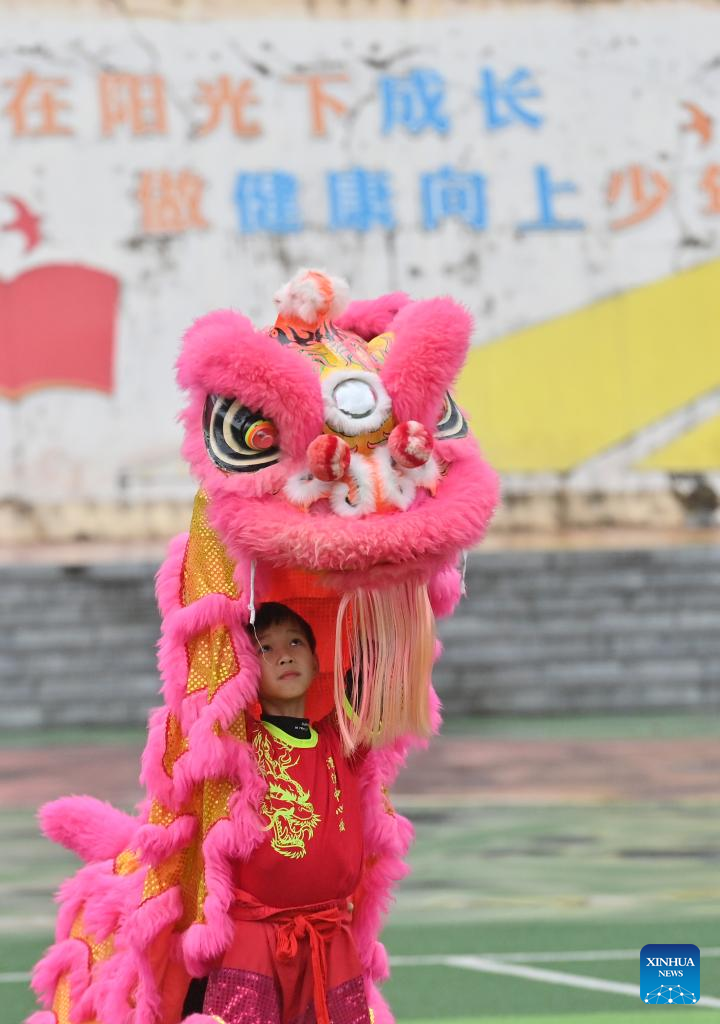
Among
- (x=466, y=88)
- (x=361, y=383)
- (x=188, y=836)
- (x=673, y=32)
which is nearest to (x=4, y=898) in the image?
(x=188, y=836)

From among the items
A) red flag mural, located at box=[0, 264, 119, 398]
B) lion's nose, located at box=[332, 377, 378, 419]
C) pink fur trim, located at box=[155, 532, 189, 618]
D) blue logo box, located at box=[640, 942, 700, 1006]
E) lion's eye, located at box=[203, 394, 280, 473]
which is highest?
red flag mural, located at box=[0, 264, 119, 398]

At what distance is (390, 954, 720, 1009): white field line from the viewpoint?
5.30 metres

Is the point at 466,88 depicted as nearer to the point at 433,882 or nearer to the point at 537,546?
the point at 537,546

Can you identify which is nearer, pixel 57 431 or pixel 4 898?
pixel 4 898

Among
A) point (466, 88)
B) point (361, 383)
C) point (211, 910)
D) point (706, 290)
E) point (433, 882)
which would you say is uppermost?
point (466, 88)

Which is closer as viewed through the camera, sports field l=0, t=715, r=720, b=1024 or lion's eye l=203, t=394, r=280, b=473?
lion's eye l=203, t=394, r=280, b=473

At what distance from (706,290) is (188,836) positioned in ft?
31.9

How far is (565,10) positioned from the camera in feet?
41.2

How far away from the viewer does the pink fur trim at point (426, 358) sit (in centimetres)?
360

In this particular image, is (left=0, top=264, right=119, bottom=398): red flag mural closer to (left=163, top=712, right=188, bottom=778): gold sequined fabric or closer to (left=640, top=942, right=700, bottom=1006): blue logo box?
(left=640, top=942, right=700, bottom=1006): blue logo box

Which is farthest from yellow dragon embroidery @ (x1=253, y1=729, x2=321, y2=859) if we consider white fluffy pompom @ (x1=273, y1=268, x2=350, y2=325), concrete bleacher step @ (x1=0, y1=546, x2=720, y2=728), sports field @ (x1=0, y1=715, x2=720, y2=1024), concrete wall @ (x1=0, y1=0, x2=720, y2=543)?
concrete wall @ (x1=0, y1=0, x2=720, y2=543)

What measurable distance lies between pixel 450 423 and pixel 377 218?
8946 millimetres

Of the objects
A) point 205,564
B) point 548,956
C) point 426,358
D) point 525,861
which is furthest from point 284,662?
point 525,861

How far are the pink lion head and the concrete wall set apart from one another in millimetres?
8761
